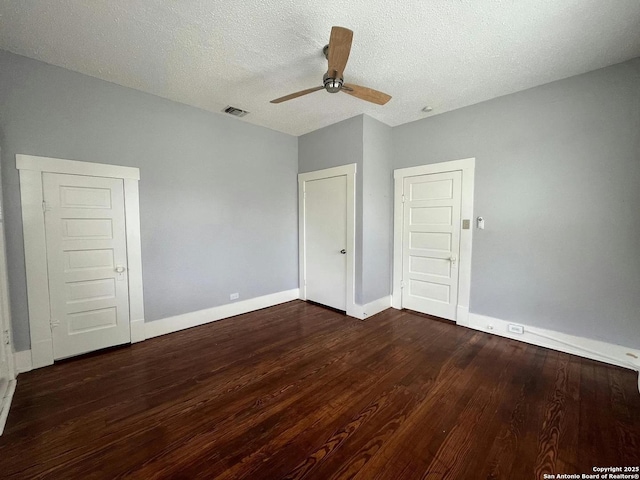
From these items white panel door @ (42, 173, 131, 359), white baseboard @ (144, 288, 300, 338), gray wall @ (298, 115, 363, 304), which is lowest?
white baseboard @ (144, 288, 300, 338)

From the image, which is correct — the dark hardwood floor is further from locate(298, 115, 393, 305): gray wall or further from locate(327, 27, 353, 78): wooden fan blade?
locate(327, 27, 353, 78): wooden fan blade

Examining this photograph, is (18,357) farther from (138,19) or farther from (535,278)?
(535,278)

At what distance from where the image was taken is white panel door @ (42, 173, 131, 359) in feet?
8.06

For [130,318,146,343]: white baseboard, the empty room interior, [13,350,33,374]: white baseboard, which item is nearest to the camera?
the empty room interior

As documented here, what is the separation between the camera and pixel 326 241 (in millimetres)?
4066

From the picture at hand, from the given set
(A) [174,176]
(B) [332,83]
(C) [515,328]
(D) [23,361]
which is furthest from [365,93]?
(D) [23,361]

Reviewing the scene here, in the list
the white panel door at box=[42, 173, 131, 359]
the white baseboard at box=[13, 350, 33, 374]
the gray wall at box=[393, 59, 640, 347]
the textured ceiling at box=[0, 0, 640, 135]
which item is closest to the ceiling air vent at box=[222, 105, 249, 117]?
the textured ceiling at box=[0, 0, 640, 135]

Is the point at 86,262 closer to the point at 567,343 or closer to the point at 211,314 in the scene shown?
the point at 211,314

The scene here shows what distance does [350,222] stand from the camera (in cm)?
366

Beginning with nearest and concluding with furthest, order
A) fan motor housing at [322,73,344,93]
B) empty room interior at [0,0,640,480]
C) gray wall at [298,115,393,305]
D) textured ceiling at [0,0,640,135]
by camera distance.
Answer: empty room interior at [0,0,640,480] < textured ceiling at [0,0,640,135] < fan motor housing at [322,73,344,93] < gray wall at [298,115,393,305]

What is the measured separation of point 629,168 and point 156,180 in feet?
15.8

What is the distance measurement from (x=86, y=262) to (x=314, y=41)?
3.06 metres

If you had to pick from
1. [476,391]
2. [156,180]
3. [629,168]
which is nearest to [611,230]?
[629,168]

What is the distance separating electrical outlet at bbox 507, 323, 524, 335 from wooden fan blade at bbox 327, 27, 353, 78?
3.26 metres
